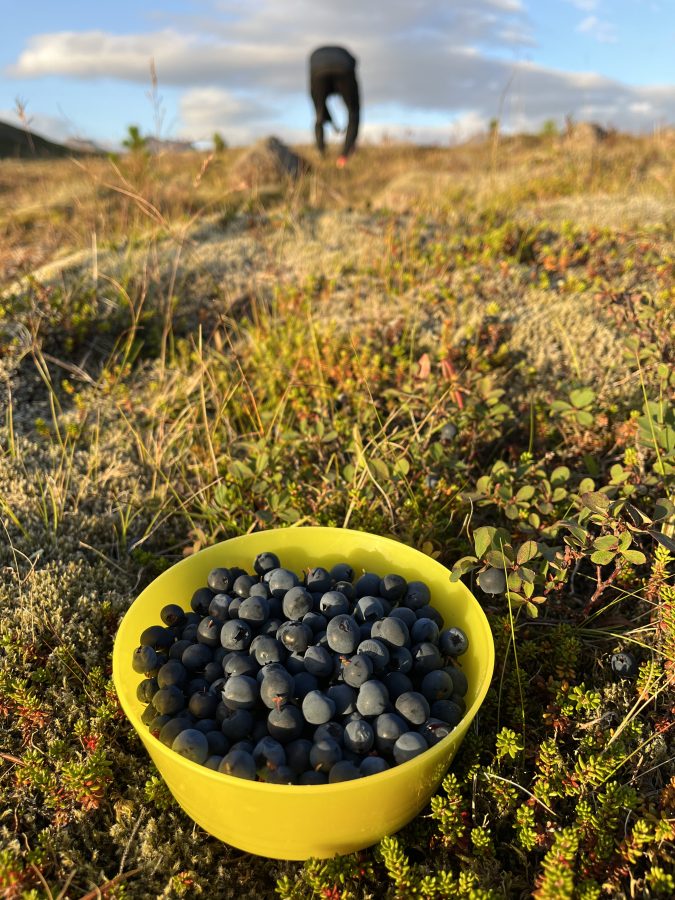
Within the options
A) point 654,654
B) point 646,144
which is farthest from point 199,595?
point 646,144

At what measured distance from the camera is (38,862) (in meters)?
1.40

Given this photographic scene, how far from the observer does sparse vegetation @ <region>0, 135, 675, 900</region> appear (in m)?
1.51

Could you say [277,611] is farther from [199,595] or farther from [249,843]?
[249,843]

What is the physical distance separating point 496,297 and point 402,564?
8.13ft

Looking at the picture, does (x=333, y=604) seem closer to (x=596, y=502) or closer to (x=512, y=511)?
(x=512, y=511)

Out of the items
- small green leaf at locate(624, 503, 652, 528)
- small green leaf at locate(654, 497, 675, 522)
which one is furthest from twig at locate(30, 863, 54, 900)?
small green leaf at locate(654, 497, 675, 522)

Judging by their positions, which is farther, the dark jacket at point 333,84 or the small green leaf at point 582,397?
the dark jacket at point 333,84

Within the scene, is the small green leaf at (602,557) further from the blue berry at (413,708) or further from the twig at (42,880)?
the twig at (42,880)

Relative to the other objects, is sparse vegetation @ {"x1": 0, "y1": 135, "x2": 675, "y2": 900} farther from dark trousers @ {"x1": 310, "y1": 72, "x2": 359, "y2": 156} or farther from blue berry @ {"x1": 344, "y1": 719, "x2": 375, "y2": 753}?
dark trousers @ {"x1": 310, "y1": 72, "x2": 359, "y2": 156}

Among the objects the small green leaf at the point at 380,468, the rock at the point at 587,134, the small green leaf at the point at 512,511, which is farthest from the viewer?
the rock at the point at 587,134

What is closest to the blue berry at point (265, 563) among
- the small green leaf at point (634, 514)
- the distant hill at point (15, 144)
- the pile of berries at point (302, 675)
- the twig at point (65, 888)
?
the pile of berries at point (302, 675)

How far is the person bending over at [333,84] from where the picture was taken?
1100cm

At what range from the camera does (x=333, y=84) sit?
11461mm

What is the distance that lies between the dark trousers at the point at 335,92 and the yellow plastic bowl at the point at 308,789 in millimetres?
11898
